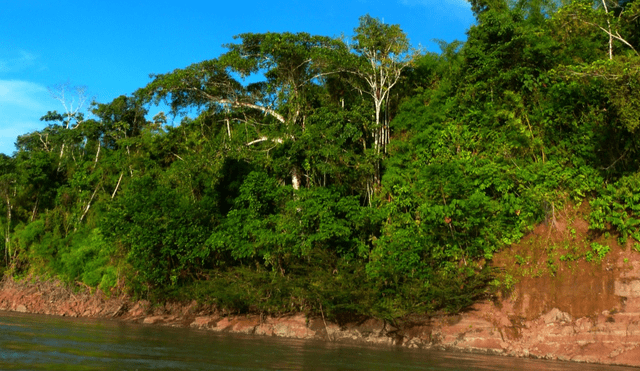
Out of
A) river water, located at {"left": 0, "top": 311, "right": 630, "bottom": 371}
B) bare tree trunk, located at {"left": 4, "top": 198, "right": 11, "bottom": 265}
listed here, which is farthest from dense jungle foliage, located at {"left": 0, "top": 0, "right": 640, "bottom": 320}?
bare tree trunk, located at {"left": 4, "top": 198, "right": 11, "bottom": 265}

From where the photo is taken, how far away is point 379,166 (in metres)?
23.9

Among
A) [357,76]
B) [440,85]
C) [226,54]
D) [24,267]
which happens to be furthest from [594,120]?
[24,267]

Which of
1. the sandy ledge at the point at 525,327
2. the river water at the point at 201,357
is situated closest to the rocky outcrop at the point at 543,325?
the sandy ledge at the point at 525,327

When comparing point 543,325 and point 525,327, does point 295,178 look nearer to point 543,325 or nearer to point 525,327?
point 525,327

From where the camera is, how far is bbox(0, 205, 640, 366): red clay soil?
1549 cm

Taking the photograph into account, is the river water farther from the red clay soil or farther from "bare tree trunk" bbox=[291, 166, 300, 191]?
"bare tree trunk" bbox=[291, 166, 300, 191]

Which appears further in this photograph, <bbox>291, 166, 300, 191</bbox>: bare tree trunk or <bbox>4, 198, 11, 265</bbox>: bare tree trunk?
<bbox>4, 198, 11, 265</bbox>: bare tree trunk

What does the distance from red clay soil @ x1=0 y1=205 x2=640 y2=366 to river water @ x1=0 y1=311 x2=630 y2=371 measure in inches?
51.4

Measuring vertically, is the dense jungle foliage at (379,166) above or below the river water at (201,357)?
above

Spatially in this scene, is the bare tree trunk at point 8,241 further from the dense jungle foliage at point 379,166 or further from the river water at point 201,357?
the river water at point 201,357

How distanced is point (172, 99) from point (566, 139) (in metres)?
16.8

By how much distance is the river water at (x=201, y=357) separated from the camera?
32.2 ft

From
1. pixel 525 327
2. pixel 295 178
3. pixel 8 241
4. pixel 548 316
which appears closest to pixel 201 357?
pixel 525 327

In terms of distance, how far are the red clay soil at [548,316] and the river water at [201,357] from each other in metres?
1.30
